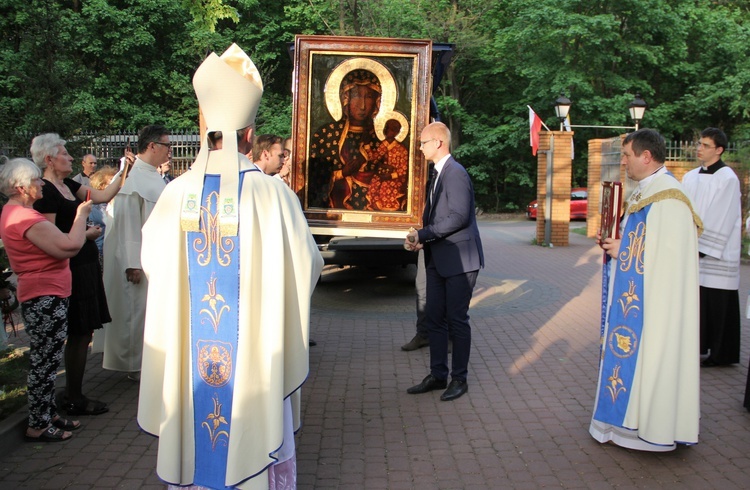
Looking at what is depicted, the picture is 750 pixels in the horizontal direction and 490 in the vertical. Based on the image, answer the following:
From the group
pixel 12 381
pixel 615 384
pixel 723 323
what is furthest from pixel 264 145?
pixel 723 323

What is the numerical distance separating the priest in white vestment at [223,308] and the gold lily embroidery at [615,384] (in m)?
2.10

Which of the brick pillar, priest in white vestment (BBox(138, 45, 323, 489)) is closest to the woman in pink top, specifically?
priest in white vestment (BBox(138, 45, 323, 489))

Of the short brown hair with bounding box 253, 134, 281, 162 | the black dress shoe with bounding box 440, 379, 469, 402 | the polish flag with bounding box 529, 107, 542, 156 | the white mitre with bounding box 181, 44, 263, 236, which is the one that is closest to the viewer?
the white mitre with bounding box 181, 44, 263, 236

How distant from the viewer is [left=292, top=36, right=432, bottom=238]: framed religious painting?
23.4 feet

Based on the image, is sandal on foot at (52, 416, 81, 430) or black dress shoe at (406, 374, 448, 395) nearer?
sandal on foot at (52, 416, 81, 430)

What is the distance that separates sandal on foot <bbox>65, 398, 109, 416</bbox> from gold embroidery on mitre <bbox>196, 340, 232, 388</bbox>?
7.30 feet

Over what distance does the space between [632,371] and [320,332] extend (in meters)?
4.43

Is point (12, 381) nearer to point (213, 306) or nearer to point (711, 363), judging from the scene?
point (213, 306)

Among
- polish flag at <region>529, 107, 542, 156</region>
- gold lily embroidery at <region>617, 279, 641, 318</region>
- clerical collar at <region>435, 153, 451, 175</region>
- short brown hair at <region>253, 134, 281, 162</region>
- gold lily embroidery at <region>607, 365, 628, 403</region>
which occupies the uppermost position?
polish flag at <region>529, 107, 542, 156</region>

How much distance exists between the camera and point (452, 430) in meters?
4.91

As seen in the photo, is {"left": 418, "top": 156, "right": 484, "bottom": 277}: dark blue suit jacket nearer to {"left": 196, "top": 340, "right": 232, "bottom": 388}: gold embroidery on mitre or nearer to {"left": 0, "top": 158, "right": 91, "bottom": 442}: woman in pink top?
{"left": 196, "top": 340, "right": 232, "bottom": 388}: gold embroidery on mitre

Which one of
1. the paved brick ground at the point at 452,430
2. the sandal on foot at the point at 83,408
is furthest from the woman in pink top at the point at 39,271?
the sandal on foot at the point at 83,408

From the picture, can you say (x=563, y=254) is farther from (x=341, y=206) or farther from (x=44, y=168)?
(x=44, y=168)

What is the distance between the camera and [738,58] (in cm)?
2786
